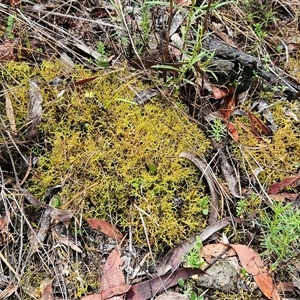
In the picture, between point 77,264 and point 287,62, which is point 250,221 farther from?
point 287,62

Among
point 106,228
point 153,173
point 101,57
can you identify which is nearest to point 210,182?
point 153,173

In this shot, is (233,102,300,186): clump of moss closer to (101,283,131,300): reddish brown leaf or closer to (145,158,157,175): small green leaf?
(145,158,157,175): small green leaf

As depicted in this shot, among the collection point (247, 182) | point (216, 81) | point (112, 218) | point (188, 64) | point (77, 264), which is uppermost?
point (188, 64)

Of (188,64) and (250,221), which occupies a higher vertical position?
(188,64)

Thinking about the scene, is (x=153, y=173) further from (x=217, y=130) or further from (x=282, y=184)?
(x=282, y=184)

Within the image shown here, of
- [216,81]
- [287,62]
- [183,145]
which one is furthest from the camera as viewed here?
[287,62]

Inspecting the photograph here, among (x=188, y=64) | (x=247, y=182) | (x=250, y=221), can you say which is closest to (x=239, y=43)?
(x=188, y=64)

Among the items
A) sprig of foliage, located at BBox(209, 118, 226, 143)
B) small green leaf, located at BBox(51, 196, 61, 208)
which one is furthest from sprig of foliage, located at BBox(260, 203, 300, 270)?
small green leaf, located at BBox(51, 196, 61, 208)
